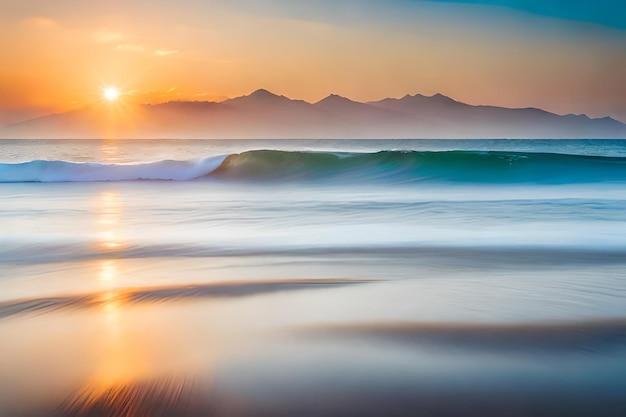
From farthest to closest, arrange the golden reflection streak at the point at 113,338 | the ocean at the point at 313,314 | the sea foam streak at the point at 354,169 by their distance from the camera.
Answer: the sea foam streak at the point at 354,169 → the golden reflection streak at the point at 113,338 → the ocean at the point at 313,314

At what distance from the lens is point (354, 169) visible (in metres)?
18.8

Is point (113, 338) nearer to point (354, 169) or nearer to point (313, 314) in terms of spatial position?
point (313, 314)

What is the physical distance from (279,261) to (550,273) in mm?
1944

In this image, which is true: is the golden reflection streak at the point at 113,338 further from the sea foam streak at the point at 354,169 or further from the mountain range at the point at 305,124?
the mountain range at the point at 305,124

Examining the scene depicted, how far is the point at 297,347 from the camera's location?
2.80 metres

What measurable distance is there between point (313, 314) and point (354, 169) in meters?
15.6

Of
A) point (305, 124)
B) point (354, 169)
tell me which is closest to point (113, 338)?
point (354, 169)

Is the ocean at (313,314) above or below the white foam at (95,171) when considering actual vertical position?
above

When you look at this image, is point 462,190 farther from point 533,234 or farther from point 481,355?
point 481,355

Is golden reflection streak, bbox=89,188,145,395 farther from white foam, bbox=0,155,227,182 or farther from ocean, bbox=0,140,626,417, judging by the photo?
white foam, bbox=0,155,227,182

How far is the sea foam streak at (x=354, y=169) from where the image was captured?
1742 centimetres

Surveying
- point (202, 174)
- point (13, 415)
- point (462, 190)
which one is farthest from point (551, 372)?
point (202, 174)

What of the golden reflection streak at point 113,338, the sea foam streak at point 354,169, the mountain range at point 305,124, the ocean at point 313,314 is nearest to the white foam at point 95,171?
the sea foam streak at point 354,169

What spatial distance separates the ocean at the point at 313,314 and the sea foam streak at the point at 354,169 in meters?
9.15
